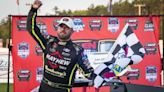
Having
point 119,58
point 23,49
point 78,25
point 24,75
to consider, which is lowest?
point 24,75

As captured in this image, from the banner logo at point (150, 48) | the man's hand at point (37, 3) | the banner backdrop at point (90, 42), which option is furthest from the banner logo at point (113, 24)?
the man's hand at point (37, 3)

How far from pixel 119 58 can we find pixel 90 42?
3499 mm

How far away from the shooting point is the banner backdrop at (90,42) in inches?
393

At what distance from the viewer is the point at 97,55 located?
9789mm

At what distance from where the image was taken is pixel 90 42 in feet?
33.1

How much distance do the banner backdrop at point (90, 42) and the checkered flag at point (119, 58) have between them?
7.59 feet

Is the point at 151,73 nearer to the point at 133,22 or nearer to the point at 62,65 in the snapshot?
the point at 133,22

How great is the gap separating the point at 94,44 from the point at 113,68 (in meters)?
3.67

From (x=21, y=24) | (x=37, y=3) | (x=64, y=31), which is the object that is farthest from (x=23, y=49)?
(x=64, y=31)

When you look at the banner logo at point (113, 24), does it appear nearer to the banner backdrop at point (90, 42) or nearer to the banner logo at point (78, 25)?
the banner backdrop at point (90, 42)

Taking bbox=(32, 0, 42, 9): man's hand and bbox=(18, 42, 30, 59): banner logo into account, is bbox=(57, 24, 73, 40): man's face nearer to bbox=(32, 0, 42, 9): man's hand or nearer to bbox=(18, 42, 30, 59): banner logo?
bbox=(32, 0, 42, 9): man's hand

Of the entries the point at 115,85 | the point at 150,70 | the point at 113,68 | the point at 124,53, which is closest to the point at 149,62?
the point at 150,70

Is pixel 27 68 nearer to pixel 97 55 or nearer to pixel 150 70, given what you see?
pixel 97 55

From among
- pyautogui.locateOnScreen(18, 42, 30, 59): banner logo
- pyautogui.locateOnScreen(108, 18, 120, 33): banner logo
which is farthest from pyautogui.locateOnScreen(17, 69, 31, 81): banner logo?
pyautogui.locateOnScreen(108, 18, 120, 33): banner logo
